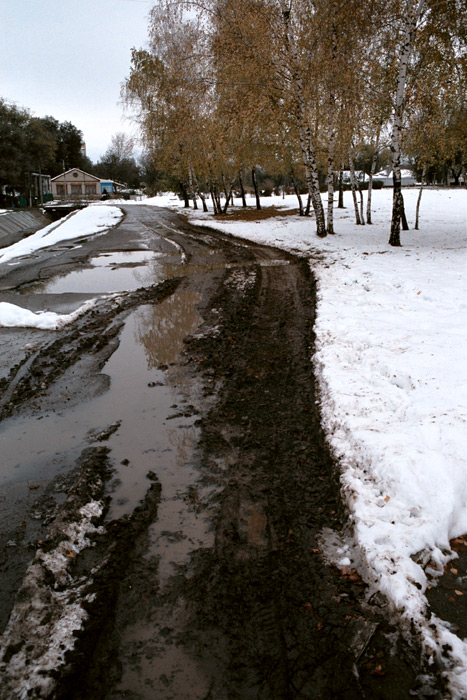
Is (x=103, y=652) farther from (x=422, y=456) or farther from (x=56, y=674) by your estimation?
(x=422, y=456)

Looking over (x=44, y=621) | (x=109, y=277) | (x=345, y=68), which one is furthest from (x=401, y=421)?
(x=345, y=68)

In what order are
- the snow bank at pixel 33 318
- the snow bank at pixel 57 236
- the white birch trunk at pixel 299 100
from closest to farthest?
the snow bank at pixel 33 318 → the white birch trunk at pixel 299 100 → the snow bank at pixel 57 236

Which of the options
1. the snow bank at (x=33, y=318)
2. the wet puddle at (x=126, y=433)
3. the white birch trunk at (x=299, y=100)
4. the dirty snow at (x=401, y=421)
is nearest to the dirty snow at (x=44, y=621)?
the wet puddle at (x=126, y=433)

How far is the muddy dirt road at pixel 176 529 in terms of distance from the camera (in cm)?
219

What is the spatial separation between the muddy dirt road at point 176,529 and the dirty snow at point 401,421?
19 cm

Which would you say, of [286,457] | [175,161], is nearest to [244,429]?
[286,457]

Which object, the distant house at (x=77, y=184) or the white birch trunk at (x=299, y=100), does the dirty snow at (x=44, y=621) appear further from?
the distant house at (x=77, y=184)

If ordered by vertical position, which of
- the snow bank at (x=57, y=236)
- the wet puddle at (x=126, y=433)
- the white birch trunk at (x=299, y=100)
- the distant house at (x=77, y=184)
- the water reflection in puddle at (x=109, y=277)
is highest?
the distant house at (x=77, y=184)

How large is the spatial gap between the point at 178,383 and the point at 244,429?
1368 millimetres

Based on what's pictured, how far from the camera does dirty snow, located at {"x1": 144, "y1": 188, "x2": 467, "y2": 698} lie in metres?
2.68

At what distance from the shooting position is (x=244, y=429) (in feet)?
14.3

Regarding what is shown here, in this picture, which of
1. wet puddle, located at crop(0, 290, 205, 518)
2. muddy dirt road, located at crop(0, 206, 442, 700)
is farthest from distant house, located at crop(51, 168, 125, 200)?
muddy dirt road, located at crop(0, 206, 442, 700)

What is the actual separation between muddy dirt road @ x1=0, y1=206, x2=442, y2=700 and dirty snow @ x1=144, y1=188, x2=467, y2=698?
0.19 meters

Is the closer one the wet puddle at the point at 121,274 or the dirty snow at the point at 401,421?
the dirty snow at the point at 401,421
